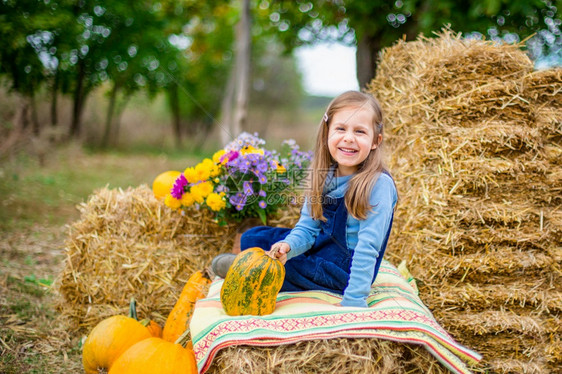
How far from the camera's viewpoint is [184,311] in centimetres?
273

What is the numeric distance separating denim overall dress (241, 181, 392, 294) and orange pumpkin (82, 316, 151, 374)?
973 mm

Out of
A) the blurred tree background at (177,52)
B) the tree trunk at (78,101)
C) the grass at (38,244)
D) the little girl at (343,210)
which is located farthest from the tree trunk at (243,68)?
the tree trunk at (78,101)

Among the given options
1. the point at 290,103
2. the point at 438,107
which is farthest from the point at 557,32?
the point at 290,103

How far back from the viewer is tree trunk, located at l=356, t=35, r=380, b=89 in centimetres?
586

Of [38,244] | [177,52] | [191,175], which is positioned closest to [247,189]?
[191,175]

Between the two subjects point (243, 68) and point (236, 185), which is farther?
point (243, 68)

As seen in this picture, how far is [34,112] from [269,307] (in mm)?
10932

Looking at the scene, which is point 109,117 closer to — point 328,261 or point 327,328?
point 328,261

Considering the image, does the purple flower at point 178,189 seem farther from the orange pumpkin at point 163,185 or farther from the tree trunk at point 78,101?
the tree trunk at point 78,101

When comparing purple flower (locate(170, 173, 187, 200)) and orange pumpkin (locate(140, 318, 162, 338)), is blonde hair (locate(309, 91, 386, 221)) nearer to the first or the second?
purple flower (locate(170, 173, 187, 200))

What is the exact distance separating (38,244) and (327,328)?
418 cm

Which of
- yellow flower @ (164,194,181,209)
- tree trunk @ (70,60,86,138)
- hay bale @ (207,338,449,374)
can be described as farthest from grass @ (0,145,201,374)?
tree trunk @ (70,60,86,138)

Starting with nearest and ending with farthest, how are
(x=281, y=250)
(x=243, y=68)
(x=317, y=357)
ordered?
(x=317, y=357)
(x=281, y=250)
(x=243, y=68)

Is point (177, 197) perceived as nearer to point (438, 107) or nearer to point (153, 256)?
point (153, 256)
